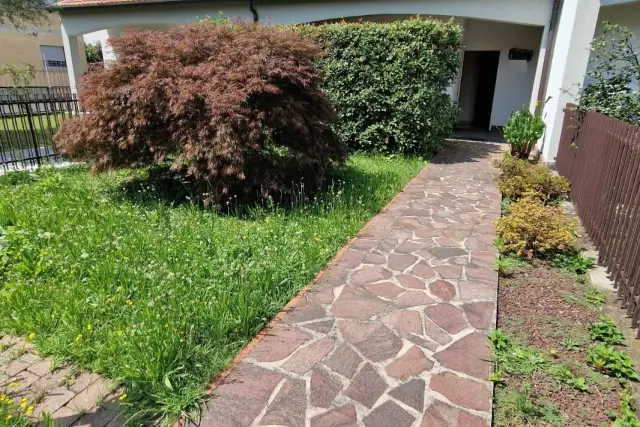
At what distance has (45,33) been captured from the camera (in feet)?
70.4

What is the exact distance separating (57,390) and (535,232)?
14.9 feet

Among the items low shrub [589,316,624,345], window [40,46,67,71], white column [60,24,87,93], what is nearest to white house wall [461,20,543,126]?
low shrub [589,316,624,345]

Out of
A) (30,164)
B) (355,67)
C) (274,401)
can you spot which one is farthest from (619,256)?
(30,164)

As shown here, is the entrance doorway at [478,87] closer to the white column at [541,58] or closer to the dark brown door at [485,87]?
the dark brown door at [485,87]

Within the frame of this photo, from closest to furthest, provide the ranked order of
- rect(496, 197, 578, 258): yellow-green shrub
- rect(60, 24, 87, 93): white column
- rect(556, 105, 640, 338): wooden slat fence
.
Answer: rect(556, 105, 640, 338): wooden slat fence
rect(496, 197, 578, 258): yellow-green shrub
rect(60, 24, 87, 93): white column

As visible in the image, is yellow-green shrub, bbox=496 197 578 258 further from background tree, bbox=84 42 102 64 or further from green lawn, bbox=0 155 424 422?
background tree, bbox=84 42 102 64

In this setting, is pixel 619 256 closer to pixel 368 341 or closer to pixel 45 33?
pixel 368 341

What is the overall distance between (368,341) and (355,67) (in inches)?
283

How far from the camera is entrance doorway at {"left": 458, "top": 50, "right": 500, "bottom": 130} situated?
1403cm

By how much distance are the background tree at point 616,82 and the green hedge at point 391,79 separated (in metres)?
2.83

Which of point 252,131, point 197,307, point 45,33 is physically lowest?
point 197,307

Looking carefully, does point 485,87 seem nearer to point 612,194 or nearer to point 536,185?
point 536,185

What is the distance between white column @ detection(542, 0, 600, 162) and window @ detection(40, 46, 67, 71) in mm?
23842

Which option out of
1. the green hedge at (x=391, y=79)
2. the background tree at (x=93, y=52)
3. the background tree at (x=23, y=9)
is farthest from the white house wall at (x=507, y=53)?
the background tree at (x=93, y=52)
